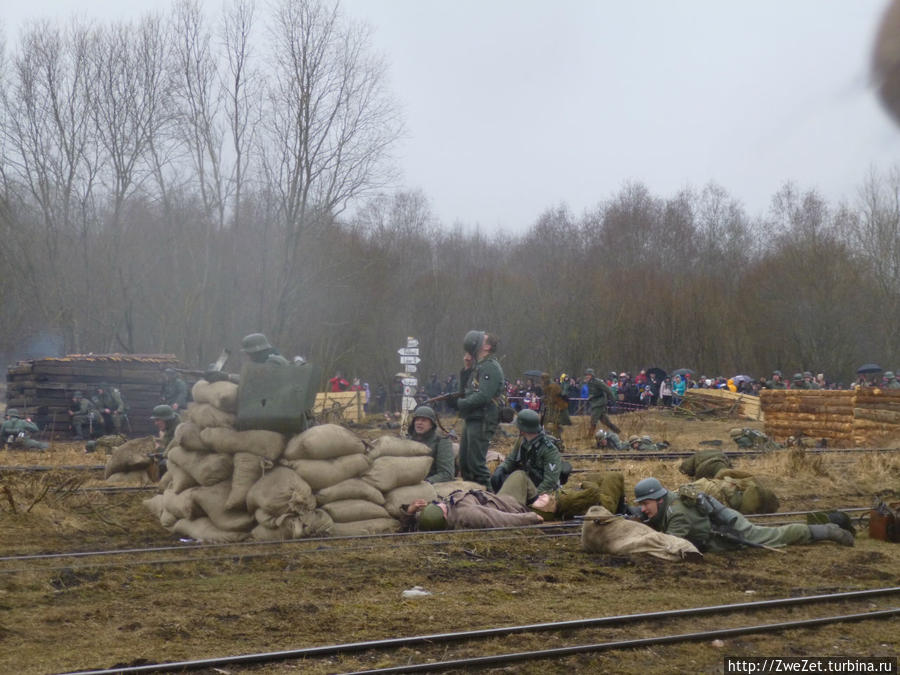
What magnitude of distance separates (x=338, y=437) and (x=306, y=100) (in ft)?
77.2

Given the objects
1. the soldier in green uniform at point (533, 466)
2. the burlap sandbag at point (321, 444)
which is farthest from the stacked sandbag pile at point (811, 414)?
the burlap sandbag at point (321, 444)

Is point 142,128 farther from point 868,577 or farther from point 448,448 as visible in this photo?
point 868,577

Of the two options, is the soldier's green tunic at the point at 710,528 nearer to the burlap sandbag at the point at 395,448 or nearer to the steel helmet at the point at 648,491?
the steel helmet at the point at 648,491

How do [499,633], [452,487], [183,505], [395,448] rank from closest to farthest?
[499,633]
[183,505]
[395,448]
[452,487]

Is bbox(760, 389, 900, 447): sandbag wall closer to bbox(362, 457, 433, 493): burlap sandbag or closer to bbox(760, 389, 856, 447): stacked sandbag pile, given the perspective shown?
bbox(760, 389, 856, 447): stacked sandbag pile

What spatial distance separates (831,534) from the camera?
362 inches

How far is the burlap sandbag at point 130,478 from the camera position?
12445 mm

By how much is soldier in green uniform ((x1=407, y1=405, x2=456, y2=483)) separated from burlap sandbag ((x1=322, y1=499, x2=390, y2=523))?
92 cm

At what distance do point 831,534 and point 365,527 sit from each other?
14.3 ft

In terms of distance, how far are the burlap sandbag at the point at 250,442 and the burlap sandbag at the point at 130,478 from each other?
12.9 ft

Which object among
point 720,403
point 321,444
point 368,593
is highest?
point 720,403

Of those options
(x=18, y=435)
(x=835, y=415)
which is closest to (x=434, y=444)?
(x=18, y=435)

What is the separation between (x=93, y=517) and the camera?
1015 cm

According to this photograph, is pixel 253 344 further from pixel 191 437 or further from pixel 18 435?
pixel 18 435
